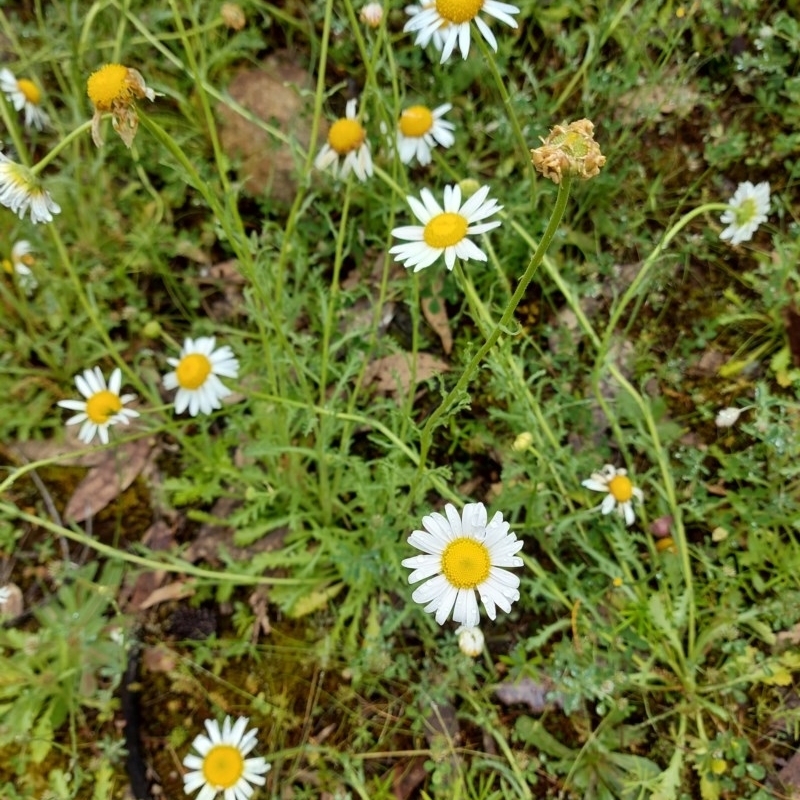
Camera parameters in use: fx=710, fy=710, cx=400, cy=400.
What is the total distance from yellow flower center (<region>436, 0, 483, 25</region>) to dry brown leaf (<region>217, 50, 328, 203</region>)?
1098 millimetres

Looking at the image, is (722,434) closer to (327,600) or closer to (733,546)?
(733,546)

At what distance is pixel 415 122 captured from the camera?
7.11ft

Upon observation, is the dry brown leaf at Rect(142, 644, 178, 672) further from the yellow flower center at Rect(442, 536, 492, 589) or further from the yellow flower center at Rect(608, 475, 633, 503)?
the yellow flower center at Rect(608, 475, 633, 503)

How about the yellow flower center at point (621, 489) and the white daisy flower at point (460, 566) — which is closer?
the white daisy flower at point (460, 566)

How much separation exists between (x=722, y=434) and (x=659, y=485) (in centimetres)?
31

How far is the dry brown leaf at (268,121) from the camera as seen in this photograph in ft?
8.80

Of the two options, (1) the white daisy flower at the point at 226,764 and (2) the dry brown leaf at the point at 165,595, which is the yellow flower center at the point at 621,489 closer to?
(1) the white daisy flower at the point at 226,764

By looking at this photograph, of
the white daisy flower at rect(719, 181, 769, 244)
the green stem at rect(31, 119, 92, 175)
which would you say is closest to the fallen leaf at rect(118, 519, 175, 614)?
the green stem at rect(31, 119, 92, 175)

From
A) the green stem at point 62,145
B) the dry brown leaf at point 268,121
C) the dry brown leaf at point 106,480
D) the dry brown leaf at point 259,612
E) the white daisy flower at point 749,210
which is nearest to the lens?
the green stem at point 62,145

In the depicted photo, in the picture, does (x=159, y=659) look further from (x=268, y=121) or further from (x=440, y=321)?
(x=268, y=121)

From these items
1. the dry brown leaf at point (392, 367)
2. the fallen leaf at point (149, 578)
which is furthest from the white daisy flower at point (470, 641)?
the fallen leaf at point (149, 578)

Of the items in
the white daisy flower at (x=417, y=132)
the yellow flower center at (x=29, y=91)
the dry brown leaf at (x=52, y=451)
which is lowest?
the dry brown leaf at (x=52, y=451)

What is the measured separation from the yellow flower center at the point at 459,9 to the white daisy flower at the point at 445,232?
361mm

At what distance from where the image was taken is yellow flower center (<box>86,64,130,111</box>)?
1179mm
